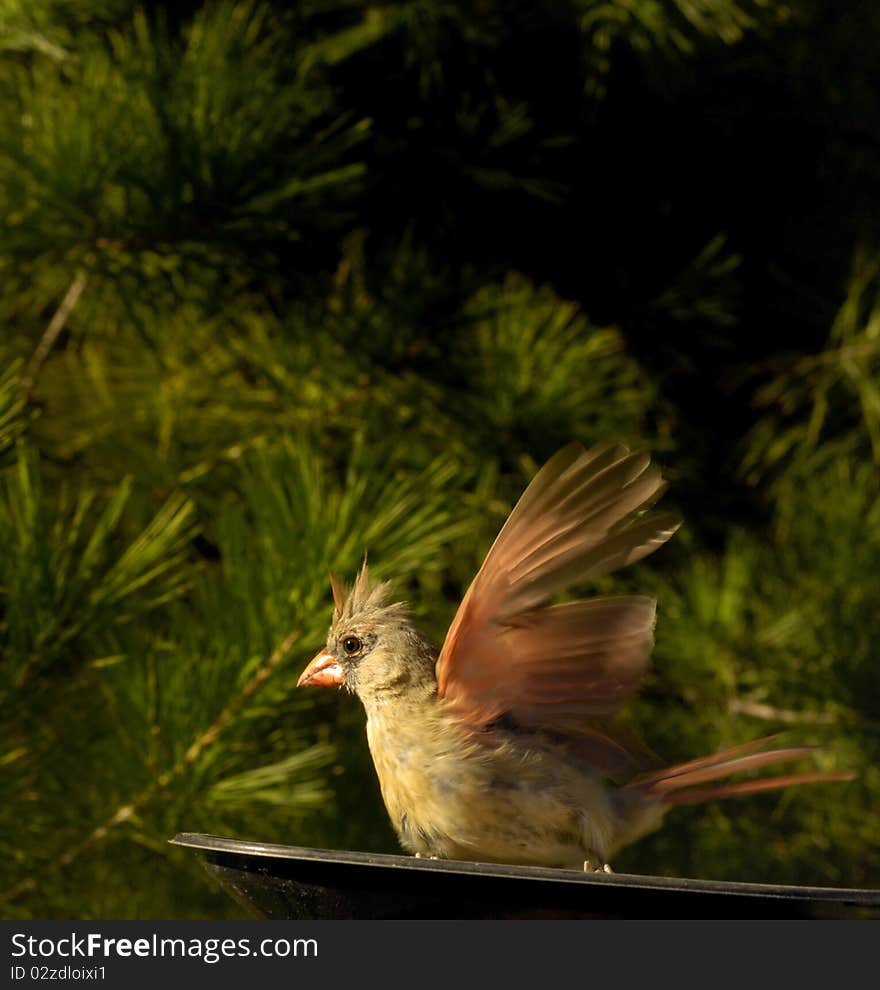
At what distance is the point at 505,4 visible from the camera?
3.37ft

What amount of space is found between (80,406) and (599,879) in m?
0.74

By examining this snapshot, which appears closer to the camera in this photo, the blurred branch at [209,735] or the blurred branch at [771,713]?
the blurred branch at [209,735]

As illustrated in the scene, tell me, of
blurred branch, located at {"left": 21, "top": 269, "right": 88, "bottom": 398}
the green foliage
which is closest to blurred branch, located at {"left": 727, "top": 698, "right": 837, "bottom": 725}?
the green foliage

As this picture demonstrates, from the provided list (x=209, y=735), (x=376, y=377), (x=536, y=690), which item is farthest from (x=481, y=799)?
(x=376, y=377)

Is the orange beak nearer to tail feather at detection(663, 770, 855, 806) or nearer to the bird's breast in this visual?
the bird's breast

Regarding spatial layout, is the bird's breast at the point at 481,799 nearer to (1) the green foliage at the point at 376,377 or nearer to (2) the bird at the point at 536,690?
(2) the bird at the point at 536,690

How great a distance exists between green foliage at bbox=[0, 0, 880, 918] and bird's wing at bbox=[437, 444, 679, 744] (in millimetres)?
236

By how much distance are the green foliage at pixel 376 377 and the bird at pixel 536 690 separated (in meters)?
0.13

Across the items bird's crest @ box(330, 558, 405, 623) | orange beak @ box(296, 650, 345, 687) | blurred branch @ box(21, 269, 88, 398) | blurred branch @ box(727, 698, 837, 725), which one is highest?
blurred branch @ box(21, 269, 88, 398)

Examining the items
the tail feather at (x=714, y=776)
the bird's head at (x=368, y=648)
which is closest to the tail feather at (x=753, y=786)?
the tail feather at (x=714, y=776)

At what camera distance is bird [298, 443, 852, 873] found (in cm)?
46

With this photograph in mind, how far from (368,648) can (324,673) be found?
2 cm

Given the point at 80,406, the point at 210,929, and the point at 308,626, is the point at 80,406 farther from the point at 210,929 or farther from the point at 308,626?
the point at 210,929

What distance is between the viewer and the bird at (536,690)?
456 millimetres
